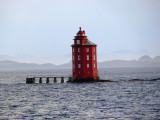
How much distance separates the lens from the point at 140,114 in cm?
3653

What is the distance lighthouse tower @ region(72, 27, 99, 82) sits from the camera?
7475 cm

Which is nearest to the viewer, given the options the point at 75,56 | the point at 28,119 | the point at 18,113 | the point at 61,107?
the point at 28,119

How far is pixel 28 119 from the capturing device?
114 feet

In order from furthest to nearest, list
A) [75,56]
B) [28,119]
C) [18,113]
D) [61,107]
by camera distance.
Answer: [75,56]
[61,107]
[18,113]
[28,119]

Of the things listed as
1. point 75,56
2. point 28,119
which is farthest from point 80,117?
point 75,56

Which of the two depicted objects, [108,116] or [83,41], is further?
[83,41]

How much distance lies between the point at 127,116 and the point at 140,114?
5.98 feet

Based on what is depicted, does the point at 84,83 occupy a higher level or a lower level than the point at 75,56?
lower

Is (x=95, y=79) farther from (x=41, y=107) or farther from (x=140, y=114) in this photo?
(x=140, y=114)

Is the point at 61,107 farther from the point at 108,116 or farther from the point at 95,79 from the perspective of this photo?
the point at 95,79

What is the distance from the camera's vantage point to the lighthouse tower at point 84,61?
2943 inches

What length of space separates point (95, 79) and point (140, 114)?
39978 mm

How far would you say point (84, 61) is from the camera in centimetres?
7469

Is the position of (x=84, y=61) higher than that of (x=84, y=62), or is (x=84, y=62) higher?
(x=84, y=61)
